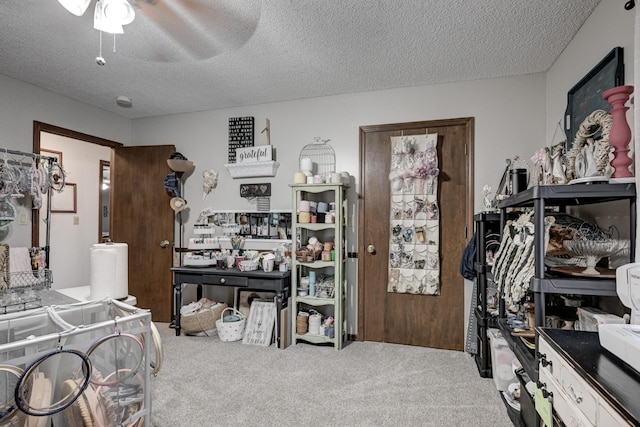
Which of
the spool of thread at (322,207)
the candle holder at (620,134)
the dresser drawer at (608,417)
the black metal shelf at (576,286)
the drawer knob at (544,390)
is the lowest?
the drawer knob at (544,390)

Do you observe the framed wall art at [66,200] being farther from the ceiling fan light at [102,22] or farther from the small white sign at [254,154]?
the ceiling fan light at [102,22]

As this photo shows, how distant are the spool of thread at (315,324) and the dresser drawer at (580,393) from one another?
2.29 metres

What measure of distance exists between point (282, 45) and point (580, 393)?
8.17 ft

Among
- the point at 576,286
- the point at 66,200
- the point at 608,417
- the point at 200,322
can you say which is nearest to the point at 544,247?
the point at 576,286

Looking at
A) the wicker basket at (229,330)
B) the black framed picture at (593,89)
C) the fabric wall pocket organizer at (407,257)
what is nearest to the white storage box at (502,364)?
the fabric wall pocket organizer at (407,257)

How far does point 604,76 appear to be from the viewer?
1.88 meters

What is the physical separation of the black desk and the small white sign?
1.17 m

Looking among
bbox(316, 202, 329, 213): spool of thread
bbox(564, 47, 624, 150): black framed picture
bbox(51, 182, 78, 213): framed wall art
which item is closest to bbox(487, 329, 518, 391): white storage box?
bbox(564, 47, 624, 150): black framed picture

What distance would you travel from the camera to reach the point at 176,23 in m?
1.92

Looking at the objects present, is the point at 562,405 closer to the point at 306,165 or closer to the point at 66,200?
the point at 306,165

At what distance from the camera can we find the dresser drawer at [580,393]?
34.3 inches

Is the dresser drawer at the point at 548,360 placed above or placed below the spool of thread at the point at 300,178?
below

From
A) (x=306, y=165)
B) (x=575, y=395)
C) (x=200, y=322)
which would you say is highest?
(x=306, y=165)

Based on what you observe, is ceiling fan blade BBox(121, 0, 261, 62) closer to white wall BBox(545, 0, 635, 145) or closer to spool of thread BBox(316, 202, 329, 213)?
spool of thread BBox(316, 202, 329, 213)
